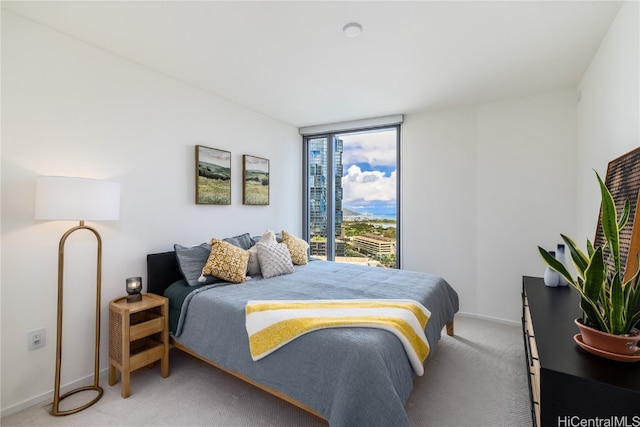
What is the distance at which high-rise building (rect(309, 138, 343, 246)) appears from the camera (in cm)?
452

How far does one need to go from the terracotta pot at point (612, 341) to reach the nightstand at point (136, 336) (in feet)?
8.27

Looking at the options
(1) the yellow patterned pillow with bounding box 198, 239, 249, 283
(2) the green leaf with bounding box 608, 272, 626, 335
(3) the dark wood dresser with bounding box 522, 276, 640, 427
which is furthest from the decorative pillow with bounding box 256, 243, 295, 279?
(2) the green leaf with bounding box 608, 272, 626, 335

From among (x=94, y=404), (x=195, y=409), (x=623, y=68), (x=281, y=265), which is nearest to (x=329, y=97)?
(x=281, y=265)

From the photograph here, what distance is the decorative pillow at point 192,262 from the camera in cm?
251

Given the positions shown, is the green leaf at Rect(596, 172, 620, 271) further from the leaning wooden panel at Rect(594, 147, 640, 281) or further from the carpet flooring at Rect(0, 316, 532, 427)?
the carpet flooring at Rect(0, 316, 532, 427)

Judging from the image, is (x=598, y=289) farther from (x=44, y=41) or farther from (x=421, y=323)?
(x=44, y=41)

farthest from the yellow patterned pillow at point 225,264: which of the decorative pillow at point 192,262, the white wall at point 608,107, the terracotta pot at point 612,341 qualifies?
the white wall at point 608,107

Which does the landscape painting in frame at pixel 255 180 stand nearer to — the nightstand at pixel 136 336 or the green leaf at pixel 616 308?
the nightstand at pixel 136 336

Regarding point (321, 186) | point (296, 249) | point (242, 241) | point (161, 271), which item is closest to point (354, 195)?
point (321, 186)

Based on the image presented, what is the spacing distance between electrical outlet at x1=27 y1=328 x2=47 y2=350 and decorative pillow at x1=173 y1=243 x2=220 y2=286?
0.94 metres

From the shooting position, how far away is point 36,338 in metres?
1.99

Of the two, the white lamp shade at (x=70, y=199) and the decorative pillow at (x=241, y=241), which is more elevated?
the white lamp shade at (x=70, y=199)

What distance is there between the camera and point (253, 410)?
1926 millimetres

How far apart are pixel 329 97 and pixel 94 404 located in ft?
11.0
